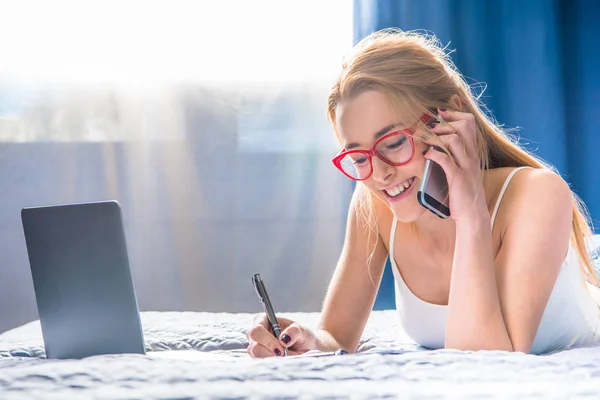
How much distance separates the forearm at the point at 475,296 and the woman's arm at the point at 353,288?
323mm

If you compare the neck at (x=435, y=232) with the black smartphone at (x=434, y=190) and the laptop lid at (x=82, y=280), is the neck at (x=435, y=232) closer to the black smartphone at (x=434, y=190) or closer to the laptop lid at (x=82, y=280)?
the black smartphone at (x=434, y=190)

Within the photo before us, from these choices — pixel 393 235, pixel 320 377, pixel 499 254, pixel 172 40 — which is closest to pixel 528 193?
pixel 499 254

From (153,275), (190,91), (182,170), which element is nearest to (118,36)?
(190,91)

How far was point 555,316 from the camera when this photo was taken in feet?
3.97

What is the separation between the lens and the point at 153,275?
2.73m

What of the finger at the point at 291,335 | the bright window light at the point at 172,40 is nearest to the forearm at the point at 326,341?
the finger at the point at 291,335

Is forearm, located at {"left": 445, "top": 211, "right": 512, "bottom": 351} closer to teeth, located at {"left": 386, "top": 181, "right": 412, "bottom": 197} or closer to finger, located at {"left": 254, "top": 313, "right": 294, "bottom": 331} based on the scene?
teeth, located at {"left": 386, "top": 181, "right": 412, "bottom": 197}

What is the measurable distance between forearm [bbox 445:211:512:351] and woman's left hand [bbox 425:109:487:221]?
0.07ft

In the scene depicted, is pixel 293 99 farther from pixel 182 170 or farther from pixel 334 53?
pixel 182 170

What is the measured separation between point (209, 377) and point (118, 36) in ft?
7.39

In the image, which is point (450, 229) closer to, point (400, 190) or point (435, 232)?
point (435, 232)

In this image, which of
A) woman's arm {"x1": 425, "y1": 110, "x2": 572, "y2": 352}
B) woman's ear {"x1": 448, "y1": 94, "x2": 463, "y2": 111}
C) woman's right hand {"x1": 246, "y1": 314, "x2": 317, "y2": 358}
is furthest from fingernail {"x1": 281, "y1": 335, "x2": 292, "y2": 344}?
woman's ear {"x1": 448, "y1": 94, "x2": 463, "y2": 111}

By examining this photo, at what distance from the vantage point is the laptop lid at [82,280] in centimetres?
101

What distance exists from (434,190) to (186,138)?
1.68 metres
